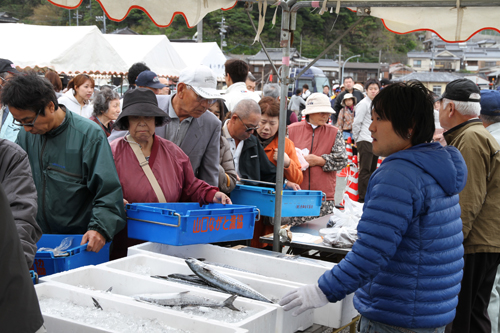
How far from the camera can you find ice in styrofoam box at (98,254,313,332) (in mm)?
2208

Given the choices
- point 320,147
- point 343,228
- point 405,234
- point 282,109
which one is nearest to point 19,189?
point 405,234

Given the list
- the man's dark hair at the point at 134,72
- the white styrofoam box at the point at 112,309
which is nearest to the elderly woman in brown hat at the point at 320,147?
the man's dark hair at the point at 134,72

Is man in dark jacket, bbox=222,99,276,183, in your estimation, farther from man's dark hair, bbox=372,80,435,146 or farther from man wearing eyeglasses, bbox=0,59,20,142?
man wearing eyeglasses, bbox=0,59,20,142

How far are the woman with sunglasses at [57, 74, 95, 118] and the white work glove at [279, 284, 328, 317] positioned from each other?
211 inches

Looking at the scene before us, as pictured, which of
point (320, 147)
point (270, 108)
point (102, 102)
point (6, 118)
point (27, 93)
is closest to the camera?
point (27, 93)

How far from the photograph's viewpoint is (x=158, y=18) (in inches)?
131

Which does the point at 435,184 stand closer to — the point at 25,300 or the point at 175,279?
the point at 175,279

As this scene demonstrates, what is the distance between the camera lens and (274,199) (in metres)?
3.92

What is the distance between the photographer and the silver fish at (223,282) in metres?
2.34

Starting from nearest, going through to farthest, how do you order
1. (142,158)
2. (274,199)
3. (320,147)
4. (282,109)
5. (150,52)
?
(142,158), (282,109), (274,199), (320,147), (150,52)

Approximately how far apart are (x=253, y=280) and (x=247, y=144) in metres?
2.04

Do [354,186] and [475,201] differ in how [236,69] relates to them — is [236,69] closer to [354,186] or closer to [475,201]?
[475,201]

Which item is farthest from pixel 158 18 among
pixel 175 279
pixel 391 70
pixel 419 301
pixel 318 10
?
pixel 391 70

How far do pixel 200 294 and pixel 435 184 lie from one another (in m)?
1.20
